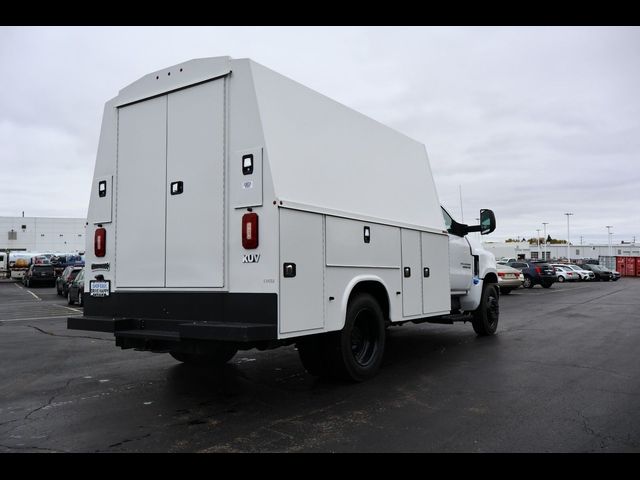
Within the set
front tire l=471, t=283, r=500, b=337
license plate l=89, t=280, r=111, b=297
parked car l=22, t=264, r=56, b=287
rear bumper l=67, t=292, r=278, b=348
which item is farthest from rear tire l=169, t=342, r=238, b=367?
parked car l=22, t=264, r=56, b=287

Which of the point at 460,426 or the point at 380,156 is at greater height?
the point at 380,156

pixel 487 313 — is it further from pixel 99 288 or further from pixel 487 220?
pixel 99 288

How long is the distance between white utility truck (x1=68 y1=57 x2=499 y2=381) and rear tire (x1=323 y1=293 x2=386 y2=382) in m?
0.02

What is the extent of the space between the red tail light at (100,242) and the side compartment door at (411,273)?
146 inches

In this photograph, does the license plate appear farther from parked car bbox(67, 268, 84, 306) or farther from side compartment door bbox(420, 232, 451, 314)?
parked car bbox(67, 268, 84, 306)

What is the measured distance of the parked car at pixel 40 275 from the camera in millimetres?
34594

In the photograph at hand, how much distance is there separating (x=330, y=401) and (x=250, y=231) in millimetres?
1992

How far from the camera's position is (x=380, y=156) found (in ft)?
23.0

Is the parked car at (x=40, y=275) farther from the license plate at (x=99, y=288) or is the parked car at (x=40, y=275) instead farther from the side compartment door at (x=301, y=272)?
the side compartment door at (x=301, y=272)

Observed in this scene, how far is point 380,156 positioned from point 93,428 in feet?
15.2

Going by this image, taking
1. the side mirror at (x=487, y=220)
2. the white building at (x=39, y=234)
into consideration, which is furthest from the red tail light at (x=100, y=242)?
the white building at (x=39, y=234)
